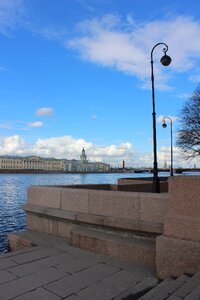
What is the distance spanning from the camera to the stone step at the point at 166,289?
4.12m

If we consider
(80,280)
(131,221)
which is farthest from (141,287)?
(131,221)

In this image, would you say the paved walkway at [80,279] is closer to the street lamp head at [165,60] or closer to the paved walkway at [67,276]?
the paved walkway at [67,276]

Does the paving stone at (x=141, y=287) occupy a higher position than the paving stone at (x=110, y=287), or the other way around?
the paving stone at (x=141, y=287)

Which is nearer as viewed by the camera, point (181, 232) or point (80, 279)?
point (181, 232)

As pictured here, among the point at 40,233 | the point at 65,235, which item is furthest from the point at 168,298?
the point at 40,233

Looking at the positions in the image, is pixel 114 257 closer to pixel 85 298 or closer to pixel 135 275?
pixel 135 275

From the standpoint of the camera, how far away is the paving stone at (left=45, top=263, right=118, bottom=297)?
4.78 metres

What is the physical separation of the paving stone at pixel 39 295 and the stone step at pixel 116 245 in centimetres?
193

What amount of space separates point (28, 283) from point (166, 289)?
6.86 ft

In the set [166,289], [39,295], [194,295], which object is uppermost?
[194,295]

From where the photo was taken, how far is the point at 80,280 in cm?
517

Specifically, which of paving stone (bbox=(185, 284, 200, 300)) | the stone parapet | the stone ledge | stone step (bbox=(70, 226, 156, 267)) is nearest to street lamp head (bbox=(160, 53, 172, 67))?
the stone ledge

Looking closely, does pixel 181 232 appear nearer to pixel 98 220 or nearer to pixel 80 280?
pixel 80 280

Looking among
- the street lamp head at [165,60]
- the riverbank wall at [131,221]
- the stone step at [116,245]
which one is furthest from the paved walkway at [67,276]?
the street lamp head at [165,60]
